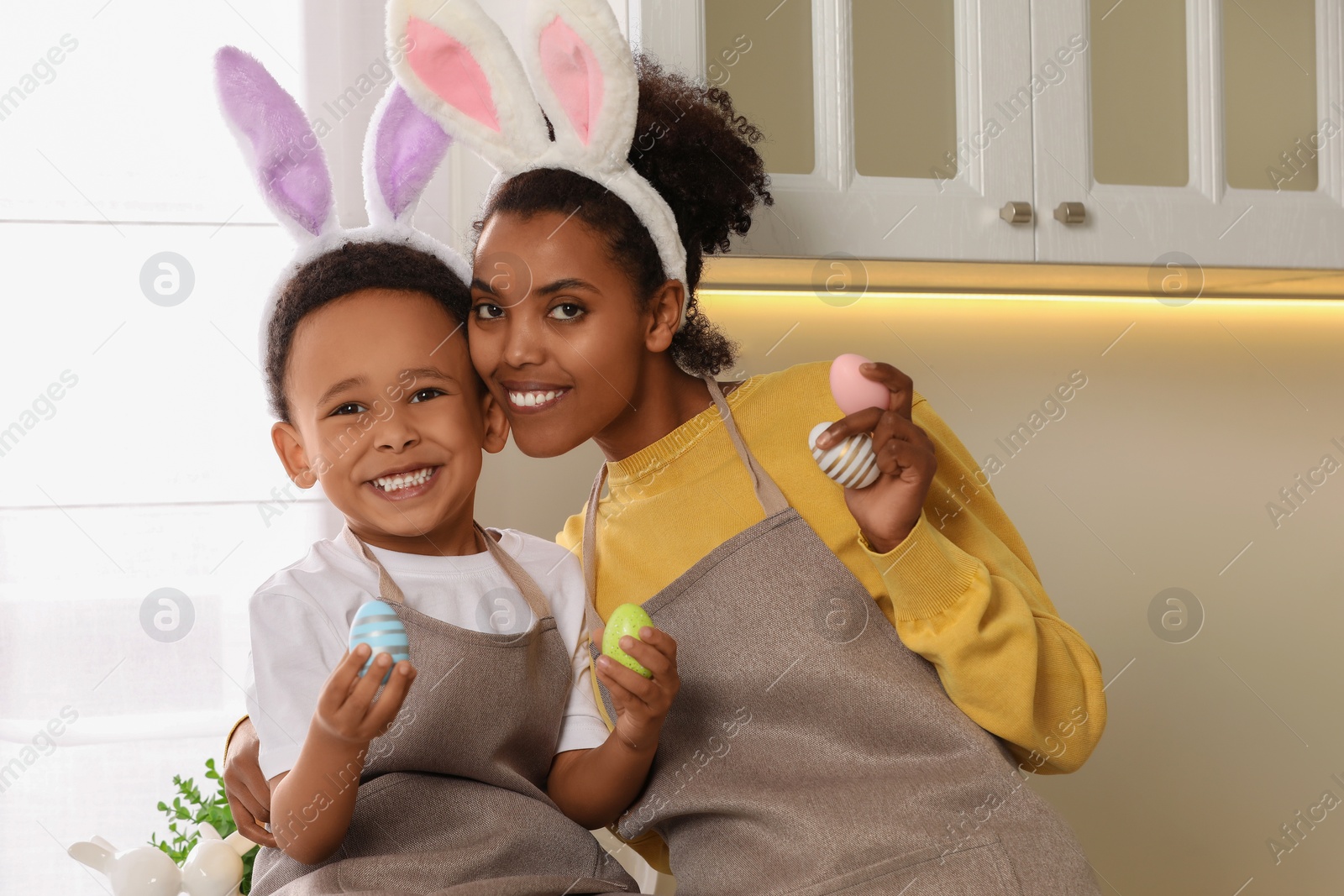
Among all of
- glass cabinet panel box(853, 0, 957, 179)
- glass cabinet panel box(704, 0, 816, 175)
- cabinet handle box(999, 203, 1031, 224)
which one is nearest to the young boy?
glass cabinet panel box(704, 0, 816, 175)

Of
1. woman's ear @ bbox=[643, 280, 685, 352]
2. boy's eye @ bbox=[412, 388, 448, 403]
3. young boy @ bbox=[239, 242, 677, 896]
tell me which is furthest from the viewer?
woman's ear @ bbox=[643, 280, 685, 352]

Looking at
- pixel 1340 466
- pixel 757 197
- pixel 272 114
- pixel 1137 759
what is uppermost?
pixel 272 114

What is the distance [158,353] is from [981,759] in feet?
3.44

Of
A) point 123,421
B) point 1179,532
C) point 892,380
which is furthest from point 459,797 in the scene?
point 1179,532

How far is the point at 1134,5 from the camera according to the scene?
4.67 ft

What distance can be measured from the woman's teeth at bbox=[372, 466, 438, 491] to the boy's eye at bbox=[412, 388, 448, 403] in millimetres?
62

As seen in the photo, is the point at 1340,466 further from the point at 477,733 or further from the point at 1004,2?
the point at 477,733

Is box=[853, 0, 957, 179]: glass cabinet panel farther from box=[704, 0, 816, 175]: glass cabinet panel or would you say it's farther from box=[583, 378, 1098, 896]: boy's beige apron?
box=[583, 378, 1098, 896]: boy's beige apron

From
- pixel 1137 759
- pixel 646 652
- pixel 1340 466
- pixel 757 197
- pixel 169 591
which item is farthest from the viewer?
pixel 1340 466

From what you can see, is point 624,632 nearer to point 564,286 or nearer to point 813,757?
point 813,757

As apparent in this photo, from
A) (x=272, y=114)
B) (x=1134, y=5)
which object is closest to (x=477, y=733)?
(x=272, y=114)

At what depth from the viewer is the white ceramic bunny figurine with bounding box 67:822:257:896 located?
103cm

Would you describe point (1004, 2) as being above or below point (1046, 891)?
above

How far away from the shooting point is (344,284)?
986 millimetres
